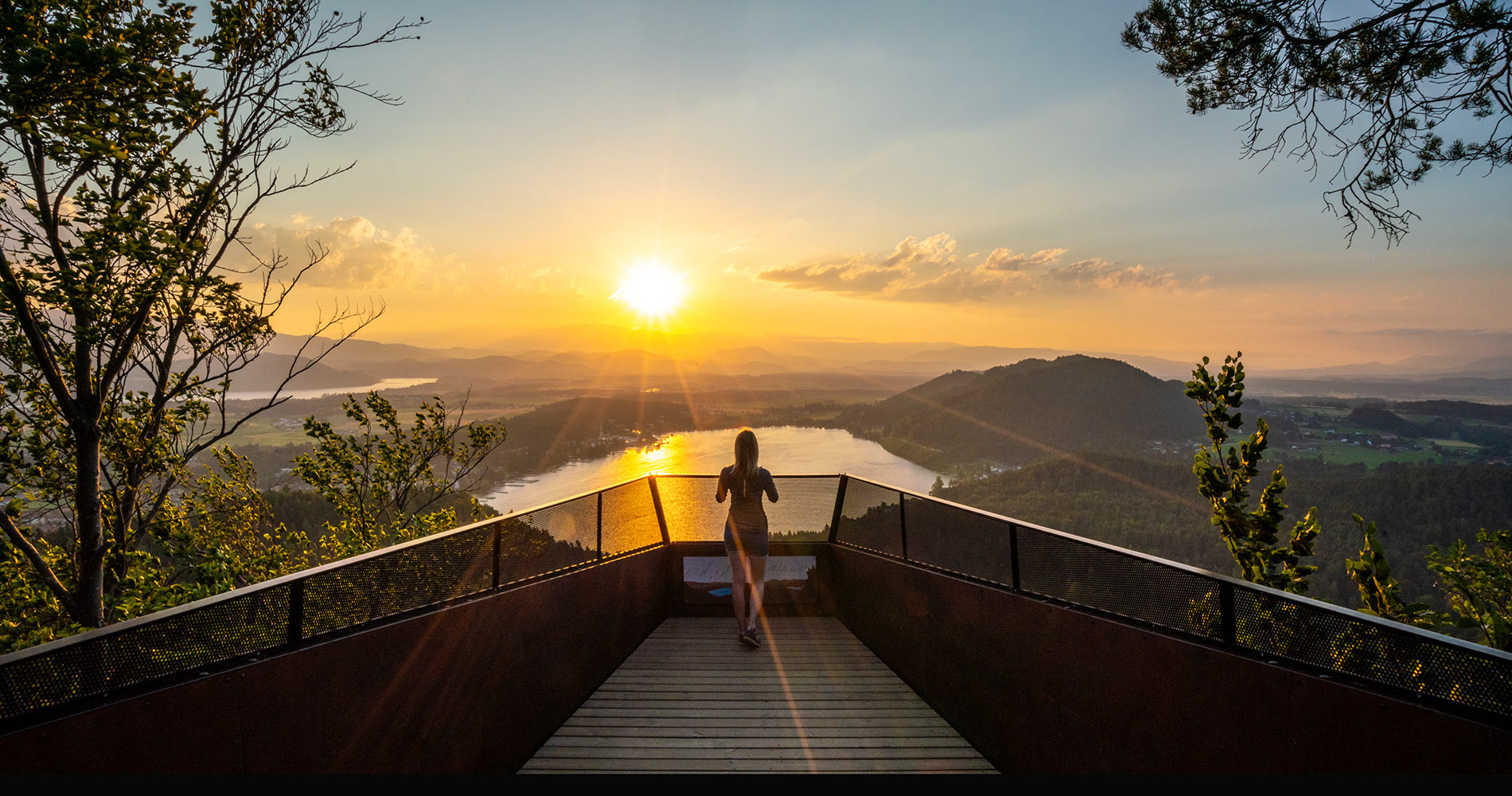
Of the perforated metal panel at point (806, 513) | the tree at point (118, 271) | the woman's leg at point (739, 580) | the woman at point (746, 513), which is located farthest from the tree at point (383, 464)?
the woman at point (746, 513)

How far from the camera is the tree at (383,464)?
11805 millimetres

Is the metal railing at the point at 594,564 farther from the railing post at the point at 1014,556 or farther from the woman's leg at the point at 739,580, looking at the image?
the woman's leg at the point at 739,580

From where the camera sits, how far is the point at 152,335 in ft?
27.9

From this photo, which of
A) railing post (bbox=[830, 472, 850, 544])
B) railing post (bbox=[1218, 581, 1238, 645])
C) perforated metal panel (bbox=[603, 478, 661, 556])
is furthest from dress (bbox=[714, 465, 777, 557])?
railing post (bbox=[1218, 581, 1238, 645])

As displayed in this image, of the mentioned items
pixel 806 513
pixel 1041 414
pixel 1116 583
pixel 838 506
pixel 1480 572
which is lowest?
pixel 1041 414

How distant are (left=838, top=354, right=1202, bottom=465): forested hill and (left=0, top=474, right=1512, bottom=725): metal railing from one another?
110 meters

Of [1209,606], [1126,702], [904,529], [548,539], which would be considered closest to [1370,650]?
[1209,606]

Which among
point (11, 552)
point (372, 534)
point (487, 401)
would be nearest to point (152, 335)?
point (11, 552)

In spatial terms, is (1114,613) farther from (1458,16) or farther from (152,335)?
(152,335)

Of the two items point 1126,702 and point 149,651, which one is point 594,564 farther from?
point 1126,702

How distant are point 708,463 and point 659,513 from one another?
260 ft

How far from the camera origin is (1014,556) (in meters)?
4.00

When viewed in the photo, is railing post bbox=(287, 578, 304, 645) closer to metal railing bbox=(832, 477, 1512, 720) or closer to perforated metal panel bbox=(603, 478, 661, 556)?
perforated metal panel bbox=(603, 478, 661, 556)

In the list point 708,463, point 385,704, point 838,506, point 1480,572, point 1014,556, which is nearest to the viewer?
point 385,704
